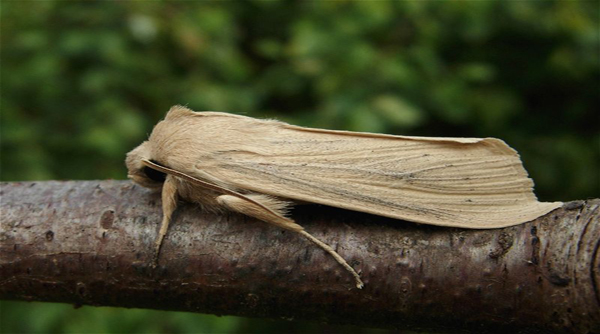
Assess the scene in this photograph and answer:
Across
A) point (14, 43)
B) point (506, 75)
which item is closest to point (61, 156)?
point (14, 43)

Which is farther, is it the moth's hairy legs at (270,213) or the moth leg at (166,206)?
the moth leg at (166,206)

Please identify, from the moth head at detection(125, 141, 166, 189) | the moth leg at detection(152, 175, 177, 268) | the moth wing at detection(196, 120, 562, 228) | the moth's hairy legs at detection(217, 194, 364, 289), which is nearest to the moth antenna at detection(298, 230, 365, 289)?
the moth's hairy legs at detection(217, 194, 364, 289)

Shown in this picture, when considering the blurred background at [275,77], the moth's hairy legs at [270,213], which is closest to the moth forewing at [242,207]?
the moth's hairy legs at [270,213]

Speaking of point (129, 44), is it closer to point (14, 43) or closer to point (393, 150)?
point (14, 43)

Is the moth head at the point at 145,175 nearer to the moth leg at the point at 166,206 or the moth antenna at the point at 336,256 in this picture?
the moth leg at the point at 166,206

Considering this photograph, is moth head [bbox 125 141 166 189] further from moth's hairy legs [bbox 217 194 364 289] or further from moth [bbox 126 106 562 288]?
moth's hairy legs [bbox 217 194 364 289]

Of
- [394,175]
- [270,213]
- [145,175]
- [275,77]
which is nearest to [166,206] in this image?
[145,175]
